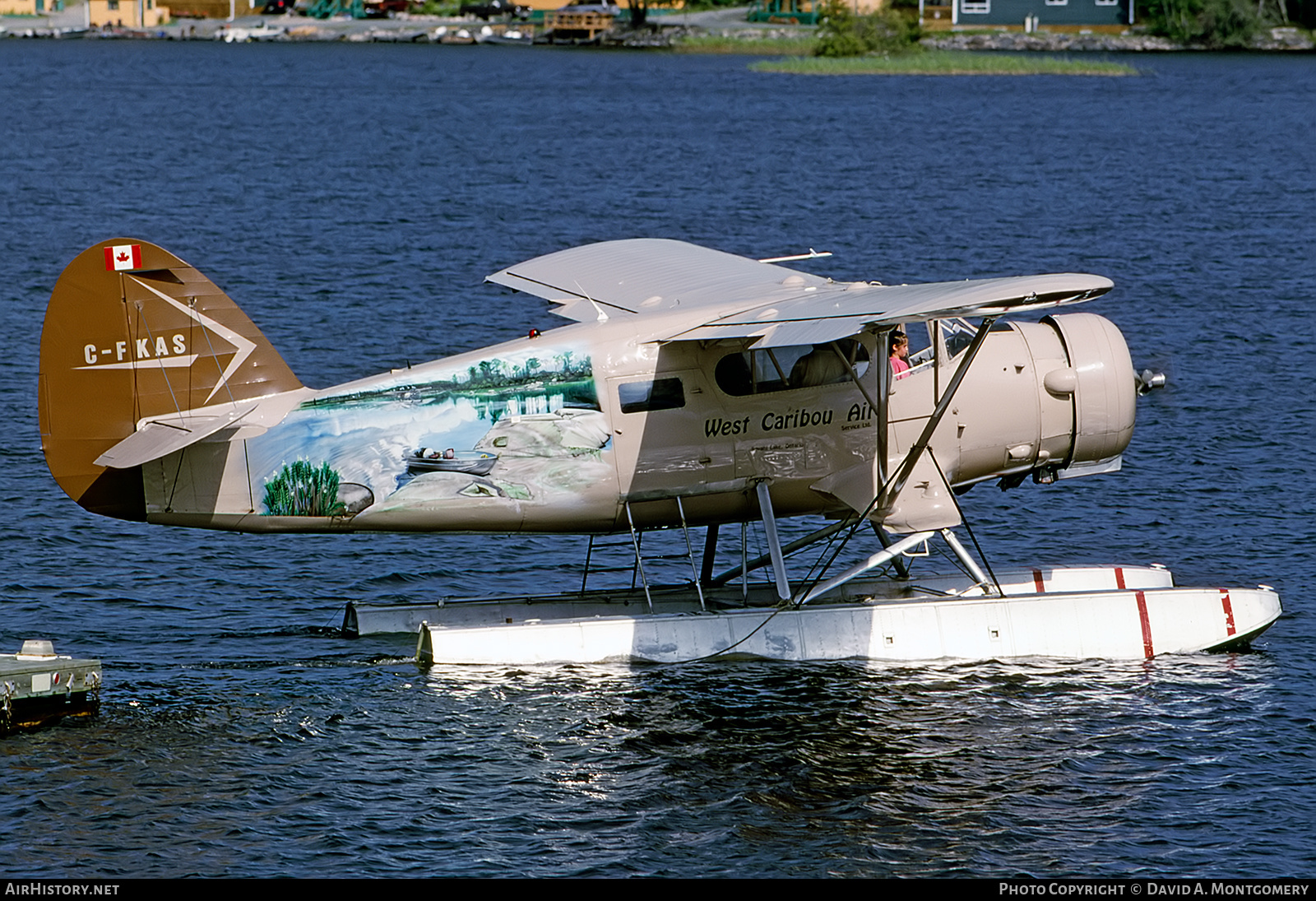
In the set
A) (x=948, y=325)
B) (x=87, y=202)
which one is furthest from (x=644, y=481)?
(x=87, y=202)

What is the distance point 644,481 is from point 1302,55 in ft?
409

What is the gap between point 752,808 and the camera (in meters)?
14.1

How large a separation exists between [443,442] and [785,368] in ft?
12.1

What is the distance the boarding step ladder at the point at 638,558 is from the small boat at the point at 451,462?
154 cm

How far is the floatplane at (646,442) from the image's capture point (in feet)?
52.3

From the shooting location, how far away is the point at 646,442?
1686cm

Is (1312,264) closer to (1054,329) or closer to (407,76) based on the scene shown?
(1054,329)

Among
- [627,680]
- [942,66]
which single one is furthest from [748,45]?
[627,680]

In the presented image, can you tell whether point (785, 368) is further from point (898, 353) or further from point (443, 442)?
point (443, 442)

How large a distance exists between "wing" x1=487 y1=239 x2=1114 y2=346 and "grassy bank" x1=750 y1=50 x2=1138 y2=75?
3754 inches

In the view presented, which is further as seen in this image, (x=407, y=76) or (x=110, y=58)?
(x=110, y=58)

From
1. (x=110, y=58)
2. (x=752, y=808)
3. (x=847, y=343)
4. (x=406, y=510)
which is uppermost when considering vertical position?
(x=110, y=58)

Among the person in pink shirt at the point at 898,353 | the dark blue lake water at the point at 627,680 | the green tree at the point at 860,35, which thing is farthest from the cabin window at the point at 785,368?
the green tree at the point at 860,35

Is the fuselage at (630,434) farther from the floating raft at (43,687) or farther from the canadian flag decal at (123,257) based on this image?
the canadian flag decal at (123,257)
